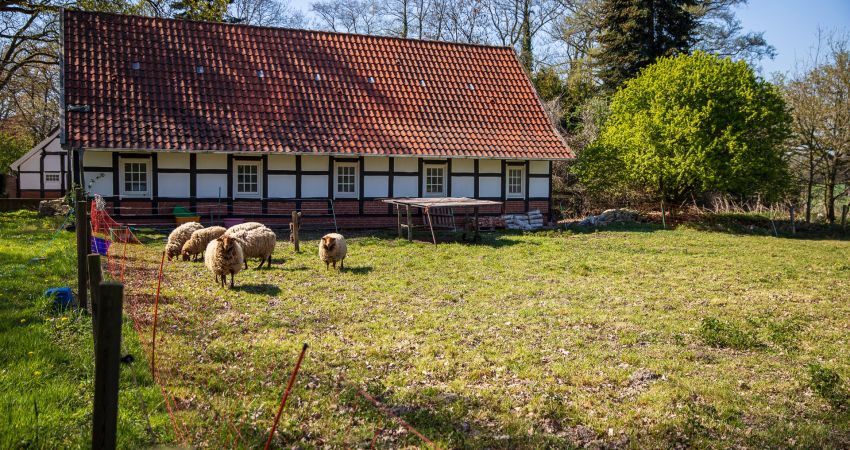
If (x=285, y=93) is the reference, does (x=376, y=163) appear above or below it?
below

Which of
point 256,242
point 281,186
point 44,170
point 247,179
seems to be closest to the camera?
point 256,242

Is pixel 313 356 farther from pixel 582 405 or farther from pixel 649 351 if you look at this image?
pixel 649 351

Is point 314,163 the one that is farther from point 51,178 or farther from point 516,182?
point 51,178

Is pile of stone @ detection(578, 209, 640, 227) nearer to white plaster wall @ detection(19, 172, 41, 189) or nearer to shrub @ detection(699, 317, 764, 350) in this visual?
shrub @ detection(699, 317, 764, 350)

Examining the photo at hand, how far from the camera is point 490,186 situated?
21750 millimetres

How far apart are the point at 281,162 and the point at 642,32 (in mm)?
18481

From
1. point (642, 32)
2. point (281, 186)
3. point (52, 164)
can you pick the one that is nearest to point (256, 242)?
point (281, 186)

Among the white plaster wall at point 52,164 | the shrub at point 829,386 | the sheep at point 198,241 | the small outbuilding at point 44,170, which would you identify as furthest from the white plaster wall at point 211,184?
the white plaster wall at point 52,164

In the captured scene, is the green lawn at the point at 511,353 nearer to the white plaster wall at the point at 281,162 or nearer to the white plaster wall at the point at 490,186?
the white plaster wall at the point at 281,162

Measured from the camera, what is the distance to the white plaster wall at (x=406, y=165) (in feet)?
67.6

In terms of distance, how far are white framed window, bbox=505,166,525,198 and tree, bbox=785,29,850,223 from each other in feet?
41.2

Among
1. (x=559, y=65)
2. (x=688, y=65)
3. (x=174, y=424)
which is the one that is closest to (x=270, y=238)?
(x=174, y=424)

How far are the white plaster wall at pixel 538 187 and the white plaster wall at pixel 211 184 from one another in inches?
396

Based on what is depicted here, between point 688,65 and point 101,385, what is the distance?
22.6 metres
